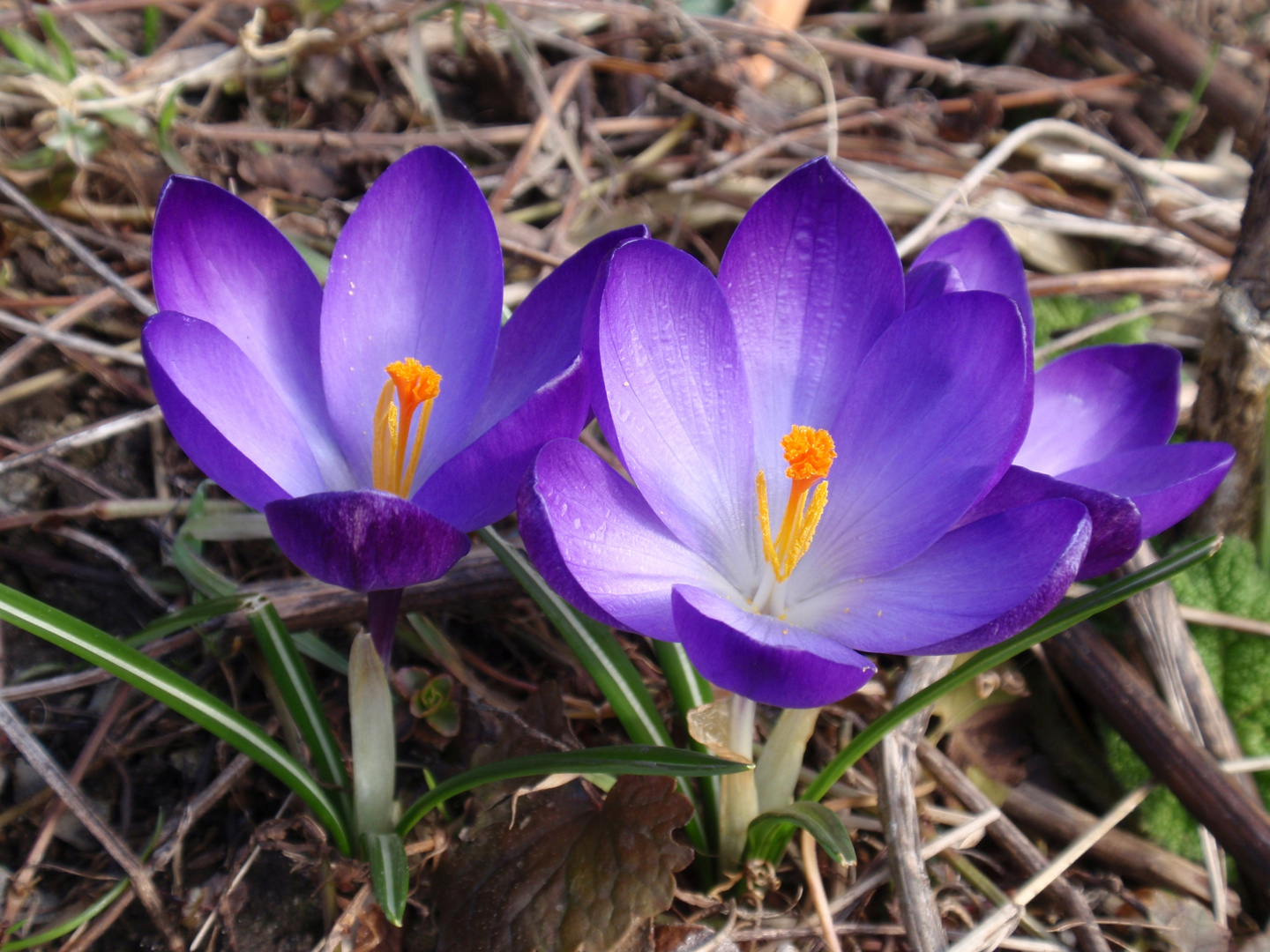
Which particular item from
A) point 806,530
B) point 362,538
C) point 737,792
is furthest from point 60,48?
point 737,792

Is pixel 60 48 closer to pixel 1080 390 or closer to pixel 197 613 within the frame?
pixel 197 613

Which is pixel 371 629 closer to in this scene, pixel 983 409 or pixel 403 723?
pixel 403 723

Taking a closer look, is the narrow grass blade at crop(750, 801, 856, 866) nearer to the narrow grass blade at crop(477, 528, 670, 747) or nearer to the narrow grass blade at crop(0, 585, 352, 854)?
the narrow grass blade at crop(477, 528, 670, 747)

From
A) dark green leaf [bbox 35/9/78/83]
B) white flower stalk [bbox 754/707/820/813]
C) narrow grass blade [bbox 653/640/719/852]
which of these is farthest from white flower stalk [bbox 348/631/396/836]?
dark green leaf [bbox 35/9/78/83]

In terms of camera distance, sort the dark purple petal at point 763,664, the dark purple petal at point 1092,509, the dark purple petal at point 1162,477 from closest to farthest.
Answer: the dark purple petal at point 763,664
the dark purple petal at point 1092,509
the dark purple petal at point 1162,477

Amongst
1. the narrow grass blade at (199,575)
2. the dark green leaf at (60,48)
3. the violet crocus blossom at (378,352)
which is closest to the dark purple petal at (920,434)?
the violet crocus blossom at (378,352)

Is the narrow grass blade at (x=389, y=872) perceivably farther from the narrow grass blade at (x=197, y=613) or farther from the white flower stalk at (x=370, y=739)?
the narrow grass blade at (x=197, y=613)

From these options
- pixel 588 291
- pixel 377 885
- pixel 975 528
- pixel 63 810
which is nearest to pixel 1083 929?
pixel 975 528
